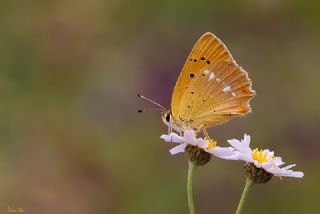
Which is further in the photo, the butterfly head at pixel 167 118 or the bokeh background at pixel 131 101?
the bokeh background at pixel 131 101

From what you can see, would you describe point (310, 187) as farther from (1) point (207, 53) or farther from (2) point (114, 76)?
(1) point (207, 53)

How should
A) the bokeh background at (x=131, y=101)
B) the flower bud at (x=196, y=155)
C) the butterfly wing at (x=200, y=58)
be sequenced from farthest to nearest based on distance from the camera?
the bokeh background at (x=131, y=101) → the butterfly wing at (x=200, y=58) → the flower bud at (x=196, y=155)

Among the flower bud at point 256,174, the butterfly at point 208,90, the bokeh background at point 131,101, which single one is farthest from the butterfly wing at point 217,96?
the bokeh background at point 131,101

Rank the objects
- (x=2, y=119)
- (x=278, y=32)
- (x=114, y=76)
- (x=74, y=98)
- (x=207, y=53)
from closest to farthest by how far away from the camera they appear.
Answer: (x=207, y=53) < (x=2, y=119) < (x=74, y=98) < (x=114, y=76) < (x=278, y=32)

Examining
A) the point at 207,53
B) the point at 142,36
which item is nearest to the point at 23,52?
the point at 142,36

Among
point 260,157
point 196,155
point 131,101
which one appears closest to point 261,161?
point 260,157

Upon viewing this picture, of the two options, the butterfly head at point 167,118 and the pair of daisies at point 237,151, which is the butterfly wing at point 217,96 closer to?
the butterfly head at point 167,118

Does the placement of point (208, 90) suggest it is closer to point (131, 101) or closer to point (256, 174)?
point (256, 174)
